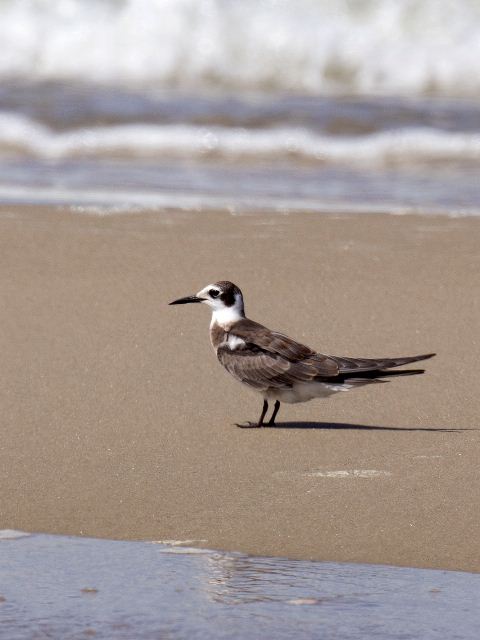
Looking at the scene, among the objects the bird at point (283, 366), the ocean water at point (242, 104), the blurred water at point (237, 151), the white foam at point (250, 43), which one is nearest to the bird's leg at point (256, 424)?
the bird at point (283, 366)

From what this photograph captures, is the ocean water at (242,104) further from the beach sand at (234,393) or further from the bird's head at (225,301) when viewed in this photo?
the bird's head at (225,301)

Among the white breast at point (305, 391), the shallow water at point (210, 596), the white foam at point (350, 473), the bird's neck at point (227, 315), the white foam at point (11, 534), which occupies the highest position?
the bird's neck at point (227, 315)

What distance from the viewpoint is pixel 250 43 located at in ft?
50.0

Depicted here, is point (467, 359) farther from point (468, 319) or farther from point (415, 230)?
point (415, 230)

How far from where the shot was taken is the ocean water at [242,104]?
371 inches

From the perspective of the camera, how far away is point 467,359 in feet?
17.2

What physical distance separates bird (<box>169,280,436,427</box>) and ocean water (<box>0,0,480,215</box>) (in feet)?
10.5

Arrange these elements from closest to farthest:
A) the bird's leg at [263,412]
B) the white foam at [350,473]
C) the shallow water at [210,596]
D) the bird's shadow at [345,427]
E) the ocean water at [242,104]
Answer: the shallow water at [210,596] → the white foam at [350,473] → the bird's shadow at [345,427] → the bird's leg at [263,412] → the ocean water at [242,104]

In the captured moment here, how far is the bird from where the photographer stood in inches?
182

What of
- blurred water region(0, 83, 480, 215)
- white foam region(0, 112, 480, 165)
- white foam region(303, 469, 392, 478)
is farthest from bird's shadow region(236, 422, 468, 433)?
white foam region(0, 112, 480, 165)

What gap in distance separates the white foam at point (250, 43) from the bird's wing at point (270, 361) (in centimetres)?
984

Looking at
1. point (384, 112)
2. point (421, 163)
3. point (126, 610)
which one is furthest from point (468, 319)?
point (384, 112)

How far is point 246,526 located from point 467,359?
6.39 feet

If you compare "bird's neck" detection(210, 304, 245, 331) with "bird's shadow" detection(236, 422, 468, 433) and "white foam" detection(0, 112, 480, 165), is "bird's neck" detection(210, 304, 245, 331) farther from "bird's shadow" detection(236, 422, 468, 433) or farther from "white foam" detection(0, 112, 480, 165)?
"white foam" detection(0, 112, 480, 165)
